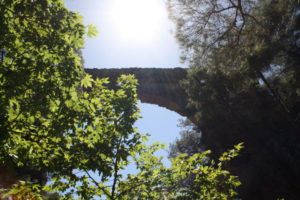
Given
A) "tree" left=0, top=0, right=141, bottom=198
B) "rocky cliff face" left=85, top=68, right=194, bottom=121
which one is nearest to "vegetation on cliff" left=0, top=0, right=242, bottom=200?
"tree" left=0, top=0, right=141, bottom=198

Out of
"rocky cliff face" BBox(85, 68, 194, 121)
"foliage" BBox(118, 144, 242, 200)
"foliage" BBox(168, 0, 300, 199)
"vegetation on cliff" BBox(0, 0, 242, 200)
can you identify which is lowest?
"foliage" BBox(118, 144, 242, 200)

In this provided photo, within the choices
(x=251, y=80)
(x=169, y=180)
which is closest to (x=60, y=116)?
(x=169, y=180)

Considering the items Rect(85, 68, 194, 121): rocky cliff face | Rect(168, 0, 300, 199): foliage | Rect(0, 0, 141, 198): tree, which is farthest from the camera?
Rect(85, 68, 194, 121): rocky cliff face

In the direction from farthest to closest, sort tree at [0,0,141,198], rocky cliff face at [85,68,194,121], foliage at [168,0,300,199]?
rocky cliff face at [85,68,194,121] → foliage at [168,0,300,199] → tree at [0,0,141,198]

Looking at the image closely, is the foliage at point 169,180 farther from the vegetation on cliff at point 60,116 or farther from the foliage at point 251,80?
the foliage at point 251,80

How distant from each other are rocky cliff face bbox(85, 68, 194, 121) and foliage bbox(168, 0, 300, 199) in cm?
393

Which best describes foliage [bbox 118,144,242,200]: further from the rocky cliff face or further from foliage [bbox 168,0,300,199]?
the rocky cliff face

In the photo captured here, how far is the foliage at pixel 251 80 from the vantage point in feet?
23.9

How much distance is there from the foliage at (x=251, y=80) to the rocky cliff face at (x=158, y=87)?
393 cm

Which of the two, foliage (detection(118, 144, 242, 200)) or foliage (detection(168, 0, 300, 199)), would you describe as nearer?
foliage (detection(118, 144, 242, 200))

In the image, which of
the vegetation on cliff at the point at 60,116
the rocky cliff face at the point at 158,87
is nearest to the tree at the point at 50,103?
the vegetation on cliff at the point at 60,116

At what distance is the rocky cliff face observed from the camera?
15.7m

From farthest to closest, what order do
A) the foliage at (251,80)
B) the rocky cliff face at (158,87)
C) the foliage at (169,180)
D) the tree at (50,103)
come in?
the rocky cliff face at (158,87) < the foliage at (251,80) < the foliage at (169,180) < the tree at (50,103)

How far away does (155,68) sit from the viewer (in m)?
16.6
